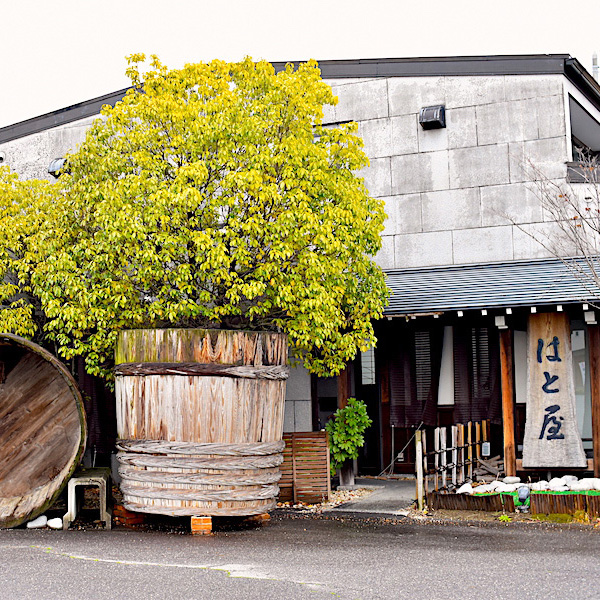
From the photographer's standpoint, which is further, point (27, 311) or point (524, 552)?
point (27, 311)

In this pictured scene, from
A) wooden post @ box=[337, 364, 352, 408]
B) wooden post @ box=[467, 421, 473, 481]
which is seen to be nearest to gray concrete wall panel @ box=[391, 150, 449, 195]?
wooden post @ box=[337, 364, 352, 408]

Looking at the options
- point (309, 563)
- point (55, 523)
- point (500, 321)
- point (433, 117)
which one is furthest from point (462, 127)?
point (55, 523)

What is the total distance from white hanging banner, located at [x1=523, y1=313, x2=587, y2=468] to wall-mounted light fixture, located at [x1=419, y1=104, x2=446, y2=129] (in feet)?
12.8

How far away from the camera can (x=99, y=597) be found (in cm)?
628

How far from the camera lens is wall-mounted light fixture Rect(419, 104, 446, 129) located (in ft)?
45.4

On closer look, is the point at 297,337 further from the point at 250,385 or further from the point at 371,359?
the point at 371,359

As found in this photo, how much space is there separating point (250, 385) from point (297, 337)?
145cm

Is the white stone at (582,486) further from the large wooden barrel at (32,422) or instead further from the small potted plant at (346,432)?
the large wooden barrel at (32,422)

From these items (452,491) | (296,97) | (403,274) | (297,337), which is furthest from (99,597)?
(403,274)

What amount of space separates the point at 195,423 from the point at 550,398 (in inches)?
217

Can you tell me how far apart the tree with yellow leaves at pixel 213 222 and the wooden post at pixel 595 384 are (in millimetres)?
3145

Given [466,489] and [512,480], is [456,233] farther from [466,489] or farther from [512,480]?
[466,489]

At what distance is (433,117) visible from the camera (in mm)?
13859

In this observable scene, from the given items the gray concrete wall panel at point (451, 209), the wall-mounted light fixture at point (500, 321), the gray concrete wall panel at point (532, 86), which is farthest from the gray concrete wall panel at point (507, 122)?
the wall-mounted light fixture at point (500, 321)
